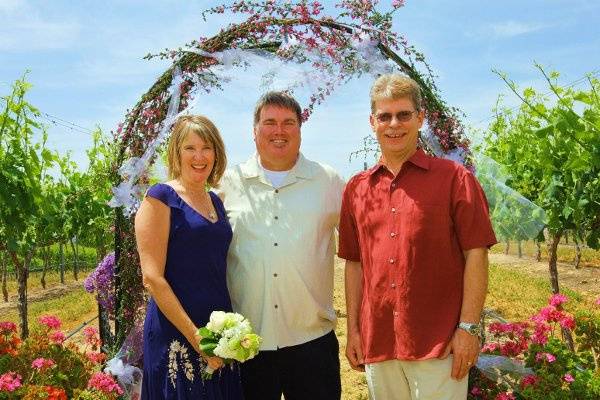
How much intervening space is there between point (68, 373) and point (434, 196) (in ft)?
10.4

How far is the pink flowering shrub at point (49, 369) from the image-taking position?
332cm

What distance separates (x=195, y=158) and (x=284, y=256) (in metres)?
0.62

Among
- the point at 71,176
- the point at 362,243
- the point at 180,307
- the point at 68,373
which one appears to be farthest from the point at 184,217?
the point at 71,176

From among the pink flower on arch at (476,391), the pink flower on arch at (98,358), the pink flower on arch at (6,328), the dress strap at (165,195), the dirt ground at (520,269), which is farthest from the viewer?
the dirt ground at (520,269)

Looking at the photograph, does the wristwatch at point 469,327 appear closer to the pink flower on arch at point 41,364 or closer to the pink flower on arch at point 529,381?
the pink flower on arch at point 529,381

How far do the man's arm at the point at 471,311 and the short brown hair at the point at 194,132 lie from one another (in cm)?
122

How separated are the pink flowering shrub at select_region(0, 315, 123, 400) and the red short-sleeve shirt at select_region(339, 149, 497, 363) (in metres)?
1.93

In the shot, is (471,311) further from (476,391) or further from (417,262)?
(476,391)

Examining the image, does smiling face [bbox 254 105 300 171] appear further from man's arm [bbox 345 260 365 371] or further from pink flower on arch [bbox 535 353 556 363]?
pink flower on arch [bbox 535 353 556 363]

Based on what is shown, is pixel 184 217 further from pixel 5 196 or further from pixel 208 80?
pixel 5 196

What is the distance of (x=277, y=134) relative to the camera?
2771mm

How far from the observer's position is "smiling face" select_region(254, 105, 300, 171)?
2.77 metres

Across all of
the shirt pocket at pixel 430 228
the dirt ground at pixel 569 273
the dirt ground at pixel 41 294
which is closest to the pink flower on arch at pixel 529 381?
the shirt pocket at pixel 430 228

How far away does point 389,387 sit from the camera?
95.5 inches
